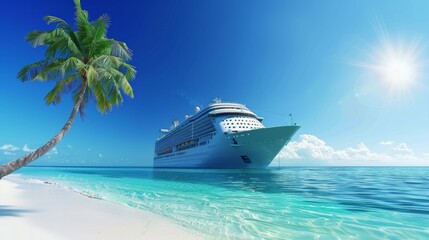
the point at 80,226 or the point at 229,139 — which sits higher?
the point at 229,139

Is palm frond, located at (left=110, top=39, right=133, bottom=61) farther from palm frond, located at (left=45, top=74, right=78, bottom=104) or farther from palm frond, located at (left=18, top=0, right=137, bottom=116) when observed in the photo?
palm frond, located at (left=45, top=74, right=78, bottom=104)

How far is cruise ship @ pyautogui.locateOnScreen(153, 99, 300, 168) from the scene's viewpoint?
38344 millimetres

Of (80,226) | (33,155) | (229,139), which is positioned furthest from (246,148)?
(80,226)

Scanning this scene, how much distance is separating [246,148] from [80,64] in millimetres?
32483

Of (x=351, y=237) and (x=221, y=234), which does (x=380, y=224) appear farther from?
(x=221, y=234)

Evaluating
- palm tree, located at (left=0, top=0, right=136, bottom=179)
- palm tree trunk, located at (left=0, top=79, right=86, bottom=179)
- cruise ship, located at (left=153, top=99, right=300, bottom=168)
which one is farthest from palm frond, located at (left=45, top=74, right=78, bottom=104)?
cruise ship, located at (left=153, top=99, right=300, bottom=168)

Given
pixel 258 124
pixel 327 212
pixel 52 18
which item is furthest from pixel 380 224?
pixel 258 124

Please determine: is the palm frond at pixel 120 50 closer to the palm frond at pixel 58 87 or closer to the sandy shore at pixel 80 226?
the palm frond at pixel 58 87

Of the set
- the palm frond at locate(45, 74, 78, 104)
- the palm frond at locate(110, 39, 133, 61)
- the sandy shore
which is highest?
the palm frond at locate(110, 39, 133, 61)

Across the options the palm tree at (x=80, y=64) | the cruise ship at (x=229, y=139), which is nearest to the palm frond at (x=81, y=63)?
the palm tree at (x=80, y=64)

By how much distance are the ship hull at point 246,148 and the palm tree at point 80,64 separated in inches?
1137

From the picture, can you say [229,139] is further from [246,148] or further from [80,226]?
[80,226]

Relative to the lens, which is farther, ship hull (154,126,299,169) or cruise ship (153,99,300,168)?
cruise ship (153,99,300,168)

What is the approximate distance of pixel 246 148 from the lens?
39.5m
